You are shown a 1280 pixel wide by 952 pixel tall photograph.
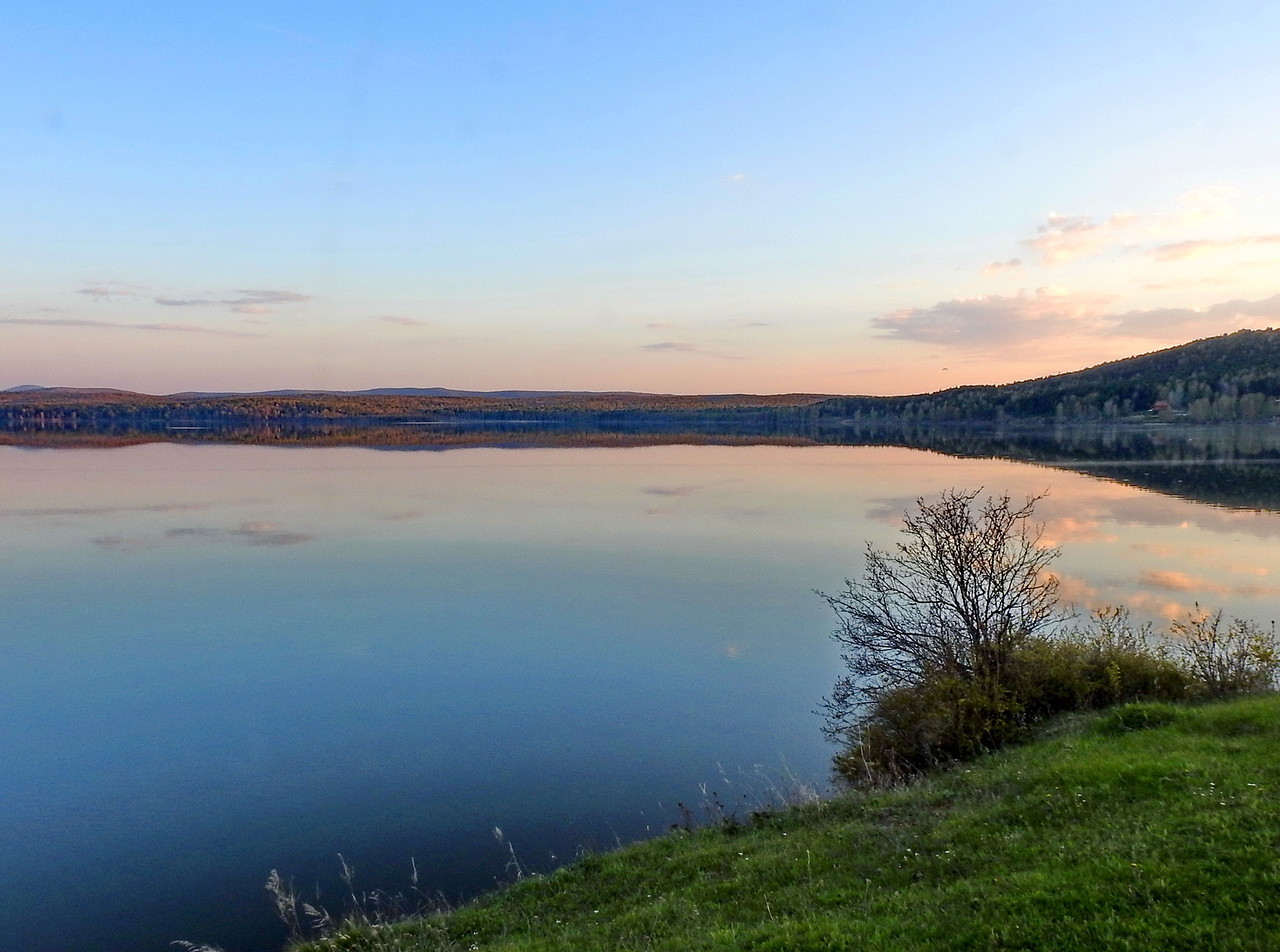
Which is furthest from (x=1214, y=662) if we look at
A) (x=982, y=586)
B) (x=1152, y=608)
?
(x=1152, y=608)

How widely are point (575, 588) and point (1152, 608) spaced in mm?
14485

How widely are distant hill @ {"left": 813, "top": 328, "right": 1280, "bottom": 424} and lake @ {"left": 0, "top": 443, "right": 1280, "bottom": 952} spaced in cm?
11720

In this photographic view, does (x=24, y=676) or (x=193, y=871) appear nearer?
(x=193, y=871)

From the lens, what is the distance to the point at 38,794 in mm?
11023

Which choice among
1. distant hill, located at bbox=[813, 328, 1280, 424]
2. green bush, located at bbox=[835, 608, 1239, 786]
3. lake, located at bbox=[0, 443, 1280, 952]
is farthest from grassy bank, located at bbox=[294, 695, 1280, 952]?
distant hill, located at bbox=[813, 328, 1280, 424]

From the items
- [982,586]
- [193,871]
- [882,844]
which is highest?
[982,586]

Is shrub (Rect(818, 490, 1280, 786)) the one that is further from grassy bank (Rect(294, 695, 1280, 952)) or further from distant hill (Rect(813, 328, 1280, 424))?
distant hill (Rect(813, 328, 1280, 424))

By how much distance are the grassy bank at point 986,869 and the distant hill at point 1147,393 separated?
142238 millimetres

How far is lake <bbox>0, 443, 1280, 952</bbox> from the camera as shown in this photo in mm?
9742

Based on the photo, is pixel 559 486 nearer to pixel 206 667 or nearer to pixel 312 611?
pixel 312 611

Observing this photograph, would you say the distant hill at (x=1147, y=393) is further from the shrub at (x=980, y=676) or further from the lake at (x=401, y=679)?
the shrub at (x=980, y=676)

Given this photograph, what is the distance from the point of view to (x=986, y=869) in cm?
670

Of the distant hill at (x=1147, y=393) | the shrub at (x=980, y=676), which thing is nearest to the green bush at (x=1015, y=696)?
the shrub at (x=980, y=676)

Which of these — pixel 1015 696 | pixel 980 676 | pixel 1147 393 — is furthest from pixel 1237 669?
pixel 1147 393
